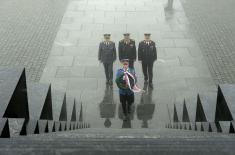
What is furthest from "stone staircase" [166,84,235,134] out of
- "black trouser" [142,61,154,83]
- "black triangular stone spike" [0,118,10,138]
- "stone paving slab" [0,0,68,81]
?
"stone paving slab" [0,0,68,81]

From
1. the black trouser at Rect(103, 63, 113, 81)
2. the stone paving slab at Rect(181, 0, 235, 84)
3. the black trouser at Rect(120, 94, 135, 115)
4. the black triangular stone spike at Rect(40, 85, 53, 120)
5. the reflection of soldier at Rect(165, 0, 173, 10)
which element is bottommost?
the black triangular stone spike at Rect(40, 85, 53, 120)

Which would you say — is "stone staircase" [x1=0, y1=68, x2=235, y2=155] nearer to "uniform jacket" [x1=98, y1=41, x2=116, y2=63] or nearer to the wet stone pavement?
the wet stone pavement

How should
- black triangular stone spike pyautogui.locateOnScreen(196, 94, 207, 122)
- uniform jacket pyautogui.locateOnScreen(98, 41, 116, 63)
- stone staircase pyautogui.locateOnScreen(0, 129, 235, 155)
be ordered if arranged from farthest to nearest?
uniform jacket pyautogui.locateOnScreen(98, 41, 116, 63) → black triangular stone spike pyautogui.locateOnScreen(196, 94, 207, 122) → stone staircase pyautogui.locateOnScreen(0, 129, 235, 155)

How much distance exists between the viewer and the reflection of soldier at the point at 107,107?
9.77 meters

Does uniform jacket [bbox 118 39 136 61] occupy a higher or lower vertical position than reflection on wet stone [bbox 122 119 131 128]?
higher

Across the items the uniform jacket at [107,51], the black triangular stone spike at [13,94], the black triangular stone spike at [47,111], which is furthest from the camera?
the uniform jacket at [107,51]

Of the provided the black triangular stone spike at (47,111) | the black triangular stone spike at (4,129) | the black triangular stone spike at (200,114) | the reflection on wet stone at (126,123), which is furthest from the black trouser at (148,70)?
the black triangular stone spike at (4,129)

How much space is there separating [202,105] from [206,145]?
4.38 m

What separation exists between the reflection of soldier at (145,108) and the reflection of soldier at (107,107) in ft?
2.00

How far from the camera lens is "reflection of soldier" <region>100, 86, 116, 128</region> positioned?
32.1 feet

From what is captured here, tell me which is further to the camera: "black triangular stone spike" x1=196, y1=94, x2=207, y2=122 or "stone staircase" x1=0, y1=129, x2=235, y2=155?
"black triangular stone spike" x1=196, y1=94, x2=207, y2=122

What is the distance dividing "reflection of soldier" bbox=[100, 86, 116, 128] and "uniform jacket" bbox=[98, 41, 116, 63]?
0.78 m

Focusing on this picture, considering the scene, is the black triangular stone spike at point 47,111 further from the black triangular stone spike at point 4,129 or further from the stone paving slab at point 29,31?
the stone paving slab at point 29,31

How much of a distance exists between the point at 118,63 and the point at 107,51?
1.69 meters
